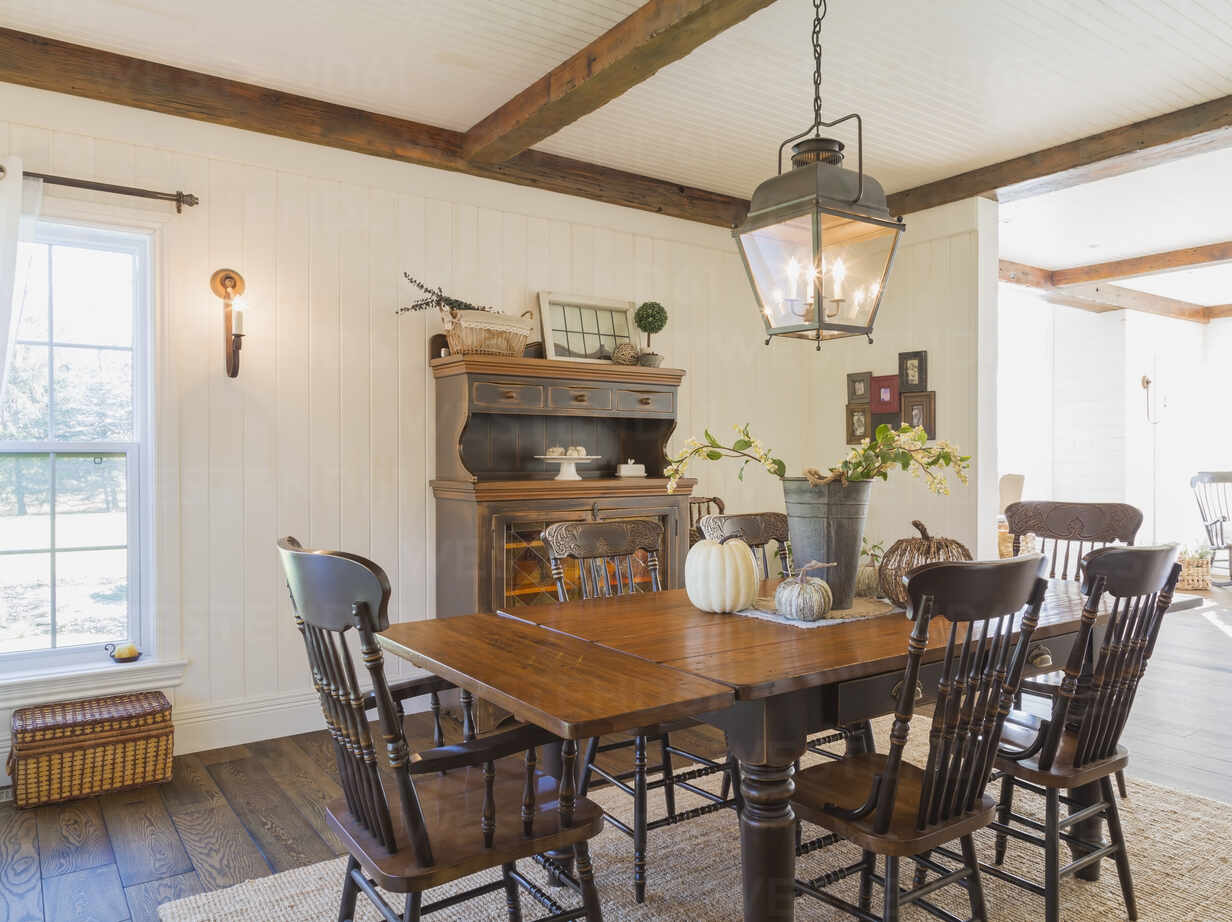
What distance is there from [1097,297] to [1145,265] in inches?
36.8

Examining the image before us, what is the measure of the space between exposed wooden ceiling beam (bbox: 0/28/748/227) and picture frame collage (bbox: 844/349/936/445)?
1.66 metres

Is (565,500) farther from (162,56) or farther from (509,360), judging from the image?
(162,56)

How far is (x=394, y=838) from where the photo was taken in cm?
157

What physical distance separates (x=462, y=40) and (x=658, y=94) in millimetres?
918

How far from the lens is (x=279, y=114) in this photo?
3670 millimetres

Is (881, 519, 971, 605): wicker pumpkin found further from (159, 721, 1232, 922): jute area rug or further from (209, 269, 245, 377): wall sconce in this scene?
(209, 269, 245, 377): wall sconce

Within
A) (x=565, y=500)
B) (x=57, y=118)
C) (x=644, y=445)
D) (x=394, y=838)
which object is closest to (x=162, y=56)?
(x=57, y=118)

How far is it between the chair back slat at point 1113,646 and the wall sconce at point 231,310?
3.16 meters

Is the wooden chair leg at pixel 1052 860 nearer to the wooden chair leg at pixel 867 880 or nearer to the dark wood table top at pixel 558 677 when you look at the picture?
the wooden chair leg at pixel 867 880

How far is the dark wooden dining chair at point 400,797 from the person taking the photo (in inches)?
58.5

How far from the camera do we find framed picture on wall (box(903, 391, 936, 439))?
4848 millimetres

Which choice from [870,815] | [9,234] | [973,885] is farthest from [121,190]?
Result: [973,885]

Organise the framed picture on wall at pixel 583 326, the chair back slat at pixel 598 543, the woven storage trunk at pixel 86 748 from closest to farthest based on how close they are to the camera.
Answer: the chair back slat at pixel 598 543 → the woven storage trunk at pixel 86 748 → the framed picture on wall at pixel 583 326

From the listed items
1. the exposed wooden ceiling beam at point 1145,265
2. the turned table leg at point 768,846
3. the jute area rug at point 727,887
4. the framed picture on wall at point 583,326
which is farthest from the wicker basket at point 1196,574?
the turned table leg at point 768,846
